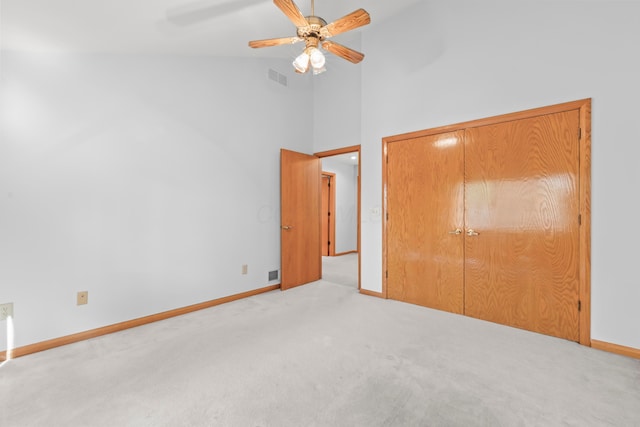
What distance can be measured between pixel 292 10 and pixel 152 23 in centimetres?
131

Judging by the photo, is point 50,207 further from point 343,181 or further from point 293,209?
point 343,181

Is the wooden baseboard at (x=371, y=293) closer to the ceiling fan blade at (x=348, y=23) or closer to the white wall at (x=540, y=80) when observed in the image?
the white wall at (x=540, y=80)

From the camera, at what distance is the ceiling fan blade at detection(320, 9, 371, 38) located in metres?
2.03

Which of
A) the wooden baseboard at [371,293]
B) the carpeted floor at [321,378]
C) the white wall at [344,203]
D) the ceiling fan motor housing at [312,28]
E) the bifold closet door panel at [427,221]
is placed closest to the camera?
the carpeted floor at [321,378]

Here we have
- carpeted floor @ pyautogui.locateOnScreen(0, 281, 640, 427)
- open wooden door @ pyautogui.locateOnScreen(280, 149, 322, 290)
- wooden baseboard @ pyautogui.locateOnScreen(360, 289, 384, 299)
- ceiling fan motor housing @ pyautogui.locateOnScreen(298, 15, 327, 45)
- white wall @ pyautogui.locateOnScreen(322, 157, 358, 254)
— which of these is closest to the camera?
carpeted floor @ pyautogui.locateOnScreen(0, 281, 640, 427)

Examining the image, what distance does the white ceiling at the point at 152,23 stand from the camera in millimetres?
1965

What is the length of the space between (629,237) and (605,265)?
0.27 metres

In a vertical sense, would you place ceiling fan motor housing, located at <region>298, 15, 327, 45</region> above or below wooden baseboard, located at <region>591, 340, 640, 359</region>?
above

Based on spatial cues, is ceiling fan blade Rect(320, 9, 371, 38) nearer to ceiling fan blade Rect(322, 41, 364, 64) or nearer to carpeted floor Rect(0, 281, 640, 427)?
ceiling fan blade Rect(322, 41, 364, 64)

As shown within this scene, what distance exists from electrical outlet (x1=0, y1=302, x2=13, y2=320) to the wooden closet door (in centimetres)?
400

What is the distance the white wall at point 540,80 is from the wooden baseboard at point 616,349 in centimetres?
4

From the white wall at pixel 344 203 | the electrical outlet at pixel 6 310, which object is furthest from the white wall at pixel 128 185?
the white wall at pixel 344 203

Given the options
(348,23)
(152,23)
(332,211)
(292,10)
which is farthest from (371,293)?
(332,211)

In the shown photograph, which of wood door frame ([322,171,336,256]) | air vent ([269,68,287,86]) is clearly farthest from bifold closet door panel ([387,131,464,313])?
wood door frame ([322,171,336,256])
